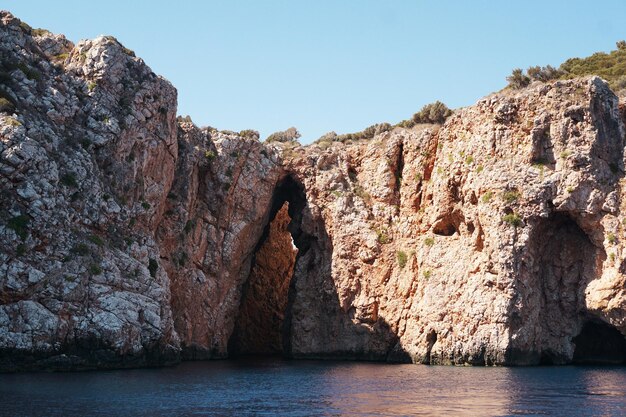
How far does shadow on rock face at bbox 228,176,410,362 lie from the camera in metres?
70.5

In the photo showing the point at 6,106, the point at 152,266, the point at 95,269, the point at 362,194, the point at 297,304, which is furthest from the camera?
the point at 362,194

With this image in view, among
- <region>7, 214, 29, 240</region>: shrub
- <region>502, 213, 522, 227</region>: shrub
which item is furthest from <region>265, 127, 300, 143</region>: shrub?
<region>7, 214, 29, 240</region>: shrub

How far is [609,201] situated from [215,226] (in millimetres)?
32805

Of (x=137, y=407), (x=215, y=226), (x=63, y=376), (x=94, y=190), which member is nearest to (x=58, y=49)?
(x=94, y=190)

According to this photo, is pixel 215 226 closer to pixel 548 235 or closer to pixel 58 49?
pixel 58 49

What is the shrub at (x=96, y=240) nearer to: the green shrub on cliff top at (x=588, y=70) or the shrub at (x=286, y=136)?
the shrub at (x=286, y=136)

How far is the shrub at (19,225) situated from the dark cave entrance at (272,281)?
29.0 m

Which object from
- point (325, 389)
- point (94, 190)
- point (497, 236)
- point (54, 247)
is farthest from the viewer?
point (497, 236)

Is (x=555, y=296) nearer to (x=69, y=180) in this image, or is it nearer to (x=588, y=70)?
(x=588, y=70)

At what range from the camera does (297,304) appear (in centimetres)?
7331

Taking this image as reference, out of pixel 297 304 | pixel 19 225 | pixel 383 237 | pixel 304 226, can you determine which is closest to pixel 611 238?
pixel 383 237

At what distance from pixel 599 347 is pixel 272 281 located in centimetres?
3253

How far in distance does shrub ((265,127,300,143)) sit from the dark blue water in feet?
108

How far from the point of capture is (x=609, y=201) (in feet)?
200
